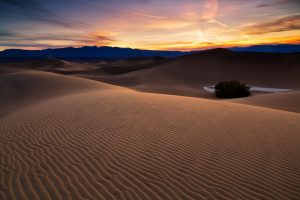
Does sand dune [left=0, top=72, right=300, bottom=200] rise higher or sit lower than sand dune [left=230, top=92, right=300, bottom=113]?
higher

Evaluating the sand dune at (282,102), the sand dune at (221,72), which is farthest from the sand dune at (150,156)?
the sand dune at (221,72)

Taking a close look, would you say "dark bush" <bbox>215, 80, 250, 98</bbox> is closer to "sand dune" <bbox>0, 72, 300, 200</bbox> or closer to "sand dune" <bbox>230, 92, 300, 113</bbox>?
"sand dune" <bbox>230, 92, 300, 113</bbox>

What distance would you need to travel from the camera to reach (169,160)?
4895 mm

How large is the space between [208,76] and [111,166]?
43.8 m

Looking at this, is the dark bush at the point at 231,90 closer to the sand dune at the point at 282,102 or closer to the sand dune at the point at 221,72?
the sand dune at the point at 282,102

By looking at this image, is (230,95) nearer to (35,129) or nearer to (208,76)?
(35,129)

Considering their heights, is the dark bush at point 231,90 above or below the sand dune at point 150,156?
below

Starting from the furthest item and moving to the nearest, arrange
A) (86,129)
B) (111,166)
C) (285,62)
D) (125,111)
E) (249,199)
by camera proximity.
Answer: (285,62) → (125,111) → (86,129) → (111,166) → (249,199)

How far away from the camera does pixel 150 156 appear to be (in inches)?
201

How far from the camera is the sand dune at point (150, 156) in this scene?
394cm

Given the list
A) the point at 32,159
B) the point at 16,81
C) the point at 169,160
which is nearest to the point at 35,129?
the point at 32,159

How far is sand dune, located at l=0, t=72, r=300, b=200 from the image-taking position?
394 centimetres

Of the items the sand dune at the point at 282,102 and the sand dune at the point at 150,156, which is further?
the sand dune at the point at 282,102

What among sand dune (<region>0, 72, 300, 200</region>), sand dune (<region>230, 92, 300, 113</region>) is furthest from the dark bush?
sand dune (<region>0, 72, 300, 200</region>)
